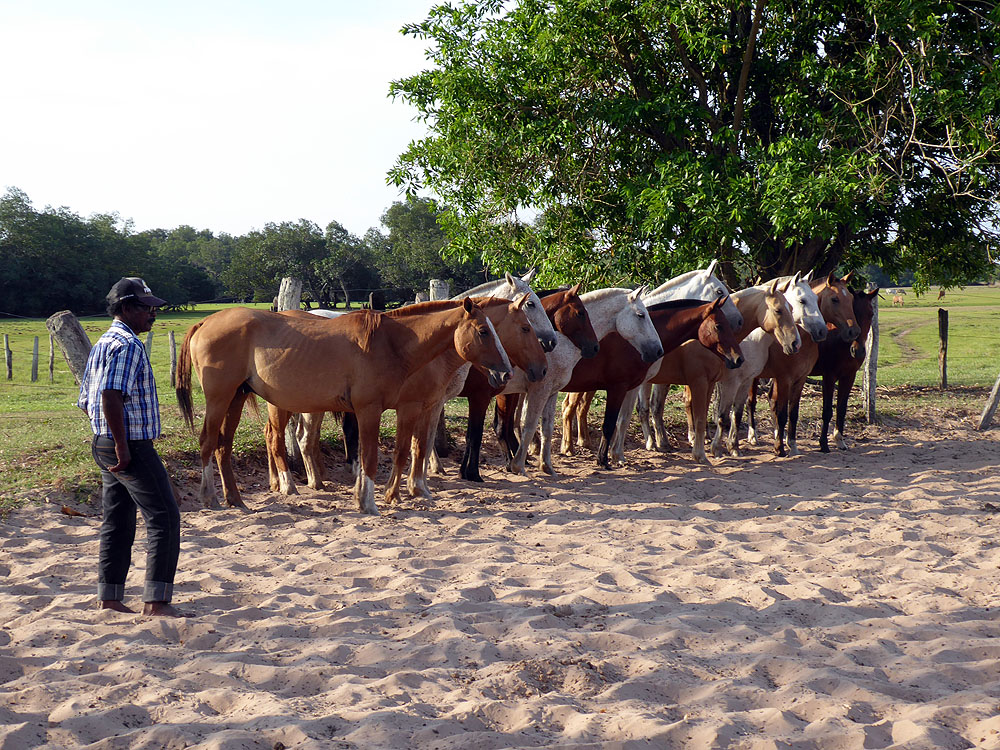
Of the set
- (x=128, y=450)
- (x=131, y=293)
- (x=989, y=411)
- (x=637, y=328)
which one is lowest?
(x=989, y=411)

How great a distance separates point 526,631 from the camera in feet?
15.0

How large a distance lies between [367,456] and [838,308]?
666cm

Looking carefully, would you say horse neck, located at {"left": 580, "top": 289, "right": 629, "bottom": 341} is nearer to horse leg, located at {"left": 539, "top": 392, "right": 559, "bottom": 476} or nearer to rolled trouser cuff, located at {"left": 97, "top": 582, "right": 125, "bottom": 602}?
horse leg, located at {"left": 539, "top": 392, "right": 559, "bottom": 476}

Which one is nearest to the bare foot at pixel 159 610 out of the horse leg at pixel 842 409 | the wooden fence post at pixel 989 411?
the horse leg at pixel 842 409

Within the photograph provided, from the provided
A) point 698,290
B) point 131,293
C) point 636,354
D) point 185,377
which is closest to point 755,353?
point 698,290

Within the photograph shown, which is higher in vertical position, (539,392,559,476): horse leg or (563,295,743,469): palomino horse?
(563,295,743,469): palomino horse

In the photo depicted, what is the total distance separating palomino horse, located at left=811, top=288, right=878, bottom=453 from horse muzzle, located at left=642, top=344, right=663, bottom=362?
3182mm

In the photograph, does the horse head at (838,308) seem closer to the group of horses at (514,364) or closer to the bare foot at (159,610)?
the group of horses at (514,364)

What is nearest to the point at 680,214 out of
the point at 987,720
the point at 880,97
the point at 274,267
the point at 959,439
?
the point at 880,97

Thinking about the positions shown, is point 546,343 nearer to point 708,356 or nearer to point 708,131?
point 708,356

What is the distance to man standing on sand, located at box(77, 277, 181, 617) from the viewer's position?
4578 mm

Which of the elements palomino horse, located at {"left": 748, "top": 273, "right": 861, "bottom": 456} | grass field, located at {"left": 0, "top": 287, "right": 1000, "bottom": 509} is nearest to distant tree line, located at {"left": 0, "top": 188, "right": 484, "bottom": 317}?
grass field, located at {"left": 0, "top": 287, "right": 1000, "bottom": 509}

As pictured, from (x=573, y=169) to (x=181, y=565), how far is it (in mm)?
8988

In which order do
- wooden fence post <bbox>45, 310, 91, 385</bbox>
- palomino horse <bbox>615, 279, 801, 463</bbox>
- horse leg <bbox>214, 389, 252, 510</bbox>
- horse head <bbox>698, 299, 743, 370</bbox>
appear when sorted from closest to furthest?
horse leg <bbox>214, 389, 252, 510</bbox>
wooden fence post <bbox>45, 310, 91, 385</bbox>
horse head <bbox>698, 299, 743, 370</bbox>
palomino horse <bbox>615, 279, 801, 463</bbox>
